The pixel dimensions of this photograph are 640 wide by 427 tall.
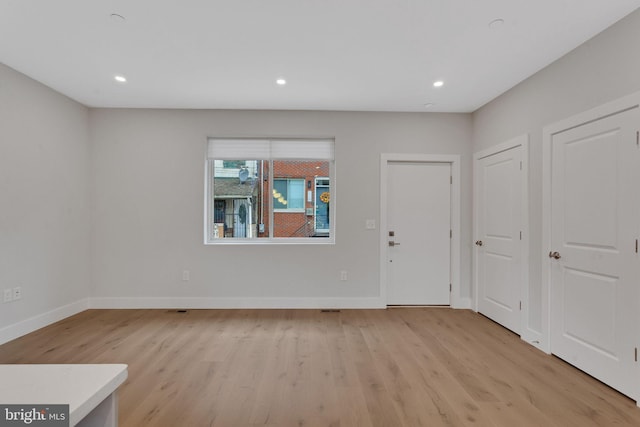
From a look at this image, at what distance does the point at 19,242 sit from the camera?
301 cm

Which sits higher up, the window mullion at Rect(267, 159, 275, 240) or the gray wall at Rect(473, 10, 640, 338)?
the gray wall at Rect(473, 10, 640, 338)

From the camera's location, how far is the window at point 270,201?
417 cm

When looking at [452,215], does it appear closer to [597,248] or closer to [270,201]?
[597,248]

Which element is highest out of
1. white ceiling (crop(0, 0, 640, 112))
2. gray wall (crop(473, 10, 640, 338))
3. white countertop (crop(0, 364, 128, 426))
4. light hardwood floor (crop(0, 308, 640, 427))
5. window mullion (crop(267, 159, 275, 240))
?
white ceiling (crop(0, 0, 640, 112))

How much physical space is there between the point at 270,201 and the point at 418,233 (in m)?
2.09

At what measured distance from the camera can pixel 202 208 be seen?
399 cm

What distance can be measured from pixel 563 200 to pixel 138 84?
434 centimetres

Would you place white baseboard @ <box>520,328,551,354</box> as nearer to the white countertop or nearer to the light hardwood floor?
the light hardwood floor

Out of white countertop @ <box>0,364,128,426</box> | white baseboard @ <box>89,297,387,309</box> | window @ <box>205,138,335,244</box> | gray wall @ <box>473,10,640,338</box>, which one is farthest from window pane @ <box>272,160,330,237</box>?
white countertop @ <box>0,364,128,426</box>

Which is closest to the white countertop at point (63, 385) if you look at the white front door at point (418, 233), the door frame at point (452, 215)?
the door frame at point (452, 215)

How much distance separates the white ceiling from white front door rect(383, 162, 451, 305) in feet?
3.42

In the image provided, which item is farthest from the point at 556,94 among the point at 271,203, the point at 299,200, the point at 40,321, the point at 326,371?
the point at 40,321

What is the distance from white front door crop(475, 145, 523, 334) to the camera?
10.5 feet

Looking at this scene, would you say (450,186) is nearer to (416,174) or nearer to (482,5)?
(416,174)
